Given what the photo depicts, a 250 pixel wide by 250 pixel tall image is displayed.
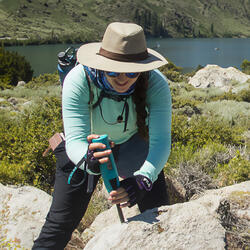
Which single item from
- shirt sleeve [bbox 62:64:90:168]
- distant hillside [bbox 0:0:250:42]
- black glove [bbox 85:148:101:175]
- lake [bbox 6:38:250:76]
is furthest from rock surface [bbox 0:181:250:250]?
distant hillside [bbox 0:0:250:42]

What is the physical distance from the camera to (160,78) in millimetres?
2115

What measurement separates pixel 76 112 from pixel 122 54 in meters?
0.50

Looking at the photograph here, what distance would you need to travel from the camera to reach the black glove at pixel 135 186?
Result: 1.91 meters

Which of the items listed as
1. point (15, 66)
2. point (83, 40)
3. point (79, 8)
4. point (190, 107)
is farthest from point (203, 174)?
point (79, 8)

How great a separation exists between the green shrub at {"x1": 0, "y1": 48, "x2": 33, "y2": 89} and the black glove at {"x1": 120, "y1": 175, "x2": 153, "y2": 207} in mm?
14142

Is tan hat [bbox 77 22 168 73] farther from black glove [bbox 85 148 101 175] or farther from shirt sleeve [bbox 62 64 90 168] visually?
black glove [bbox 85 148 101 175]

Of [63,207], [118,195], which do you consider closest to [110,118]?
[118,195]

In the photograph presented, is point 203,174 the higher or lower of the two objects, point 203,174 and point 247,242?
the lower

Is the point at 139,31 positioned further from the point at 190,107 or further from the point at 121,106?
the point at 190,107

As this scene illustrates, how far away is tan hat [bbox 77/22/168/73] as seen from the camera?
177 cm

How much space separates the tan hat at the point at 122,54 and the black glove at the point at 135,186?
741mm

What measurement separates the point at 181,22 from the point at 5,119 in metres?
208

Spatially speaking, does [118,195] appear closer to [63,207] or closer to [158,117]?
[63,207]

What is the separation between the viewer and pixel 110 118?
2115mm
